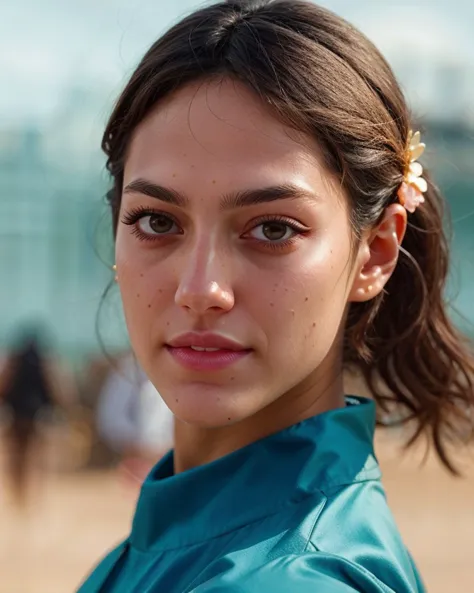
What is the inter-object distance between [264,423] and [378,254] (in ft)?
1.28

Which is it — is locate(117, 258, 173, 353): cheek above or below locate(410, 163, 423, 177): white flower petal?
below

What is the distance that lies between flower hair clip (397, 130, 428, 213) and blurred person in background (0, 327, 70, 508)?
7.39m

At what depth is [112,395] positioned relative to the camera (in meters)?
9.28

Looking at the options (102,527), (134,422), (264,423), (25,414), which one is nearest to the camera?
(264,423)

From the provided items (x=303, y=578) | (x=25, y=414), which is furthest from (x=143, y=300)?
(x=25, y=414)

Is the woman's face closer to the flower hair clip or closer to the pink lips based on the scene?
the pink lips

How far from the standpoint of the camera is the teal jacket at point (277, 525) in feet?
5.21

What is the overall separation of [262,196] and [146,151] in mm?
272

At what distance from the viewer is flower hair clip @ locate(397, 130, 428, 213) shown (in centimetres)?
214

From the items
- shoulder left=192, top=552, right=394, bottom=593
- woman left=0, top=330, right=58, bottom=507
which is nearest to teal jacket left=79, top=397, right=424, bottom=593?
shoulder left=192, top=552, right=394, bottom=593

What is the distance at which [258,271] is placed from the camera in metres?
1.81

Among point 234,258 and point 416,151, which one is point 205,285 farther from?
point 416,151

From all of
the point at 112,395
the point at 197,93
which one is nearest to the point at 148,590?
the point at 197,93

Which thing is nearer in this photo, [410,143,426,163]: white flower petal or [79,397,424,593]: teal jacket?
[79,397,424,593]: teal jacket
